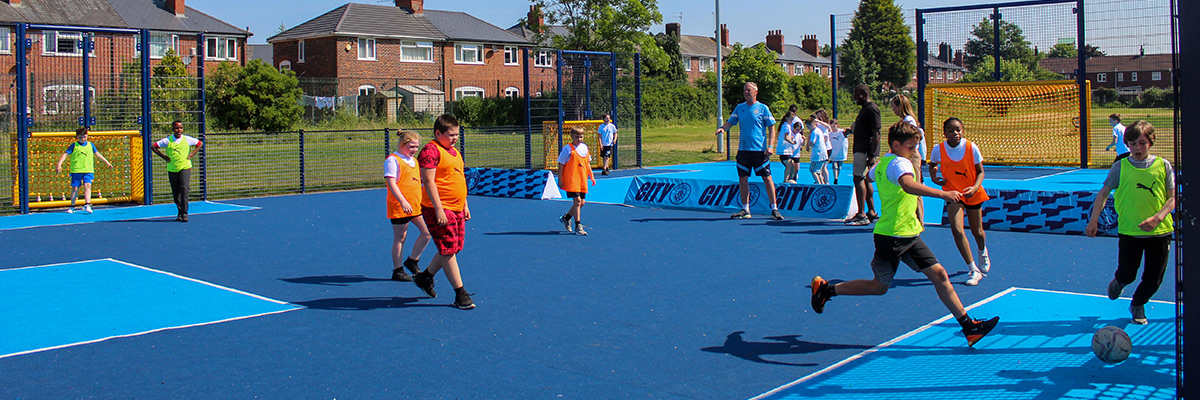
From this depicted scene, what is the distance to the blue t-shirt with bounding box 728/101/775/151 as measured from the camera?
45.6ft

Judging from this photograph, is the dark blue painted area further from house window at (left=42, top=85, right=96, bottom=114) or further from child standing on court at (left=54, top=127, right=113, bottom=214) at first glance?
house window at (left=42, top=85, right=96, bottom=114)

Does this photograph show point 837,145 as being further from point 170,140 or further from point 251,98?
point 251,98

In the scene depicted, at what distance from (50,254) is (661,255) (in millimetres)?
7186

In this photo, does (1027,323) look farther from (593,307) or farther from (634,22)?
(634,22)

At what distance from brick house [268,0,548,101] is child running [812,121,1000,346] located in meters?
46.9

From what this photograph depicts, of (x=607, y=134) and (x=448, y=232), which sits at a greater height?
(x=607, y=134)

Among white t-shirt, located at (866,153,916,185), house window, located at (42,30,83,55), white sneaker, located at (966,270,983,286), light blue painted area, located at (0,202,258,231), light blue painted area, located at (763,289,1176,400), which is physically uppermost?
house window, located at (42,30,83,55)

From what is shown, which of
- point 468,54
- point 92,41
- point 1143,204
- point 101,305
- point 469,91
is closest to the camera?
point 1143,204

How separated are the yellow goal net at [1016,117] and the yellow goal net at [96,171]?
1772 cm

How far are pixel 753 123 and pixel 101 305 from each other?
28.9 ft

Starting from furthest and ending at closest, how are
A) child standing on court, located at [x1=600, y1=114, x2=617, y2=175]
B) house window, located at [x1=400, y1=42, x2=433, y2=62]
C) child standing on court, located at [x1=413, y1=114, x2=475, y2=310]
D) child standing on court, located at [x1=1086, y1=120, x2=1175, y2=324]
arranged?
1. house window, located at [x1=400, y1=42, x2=433, y2=62]
2. child standing on court, located at [x1=600, y1=114, x2=617, y2=175]
3. child standing on court, located at [x1=413, y1=114, x2=475, y2=310]
4. child standing on court, located at [x1=1086, y1=120, x2=1175, y2=324]

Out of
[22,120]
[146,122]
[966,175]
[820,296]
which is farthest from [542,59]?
[820,296]

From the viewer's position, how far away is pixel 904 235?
20.9 feet

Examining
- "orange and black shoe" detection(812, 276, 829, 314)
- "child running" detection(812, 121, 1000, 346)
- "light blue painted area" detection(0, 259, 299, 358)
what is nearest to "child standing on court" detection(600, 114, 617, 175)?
"light blue painted area" detection(0, 259, 299, 358)
